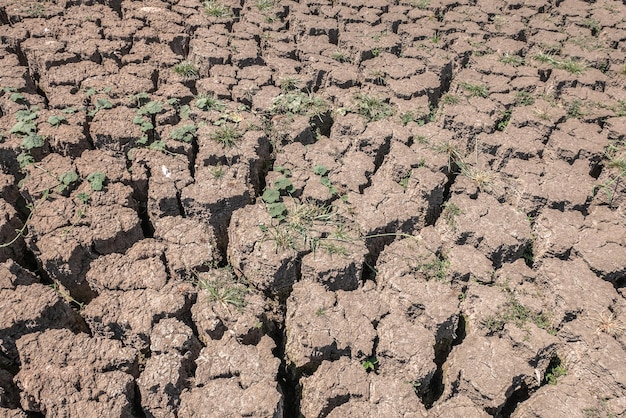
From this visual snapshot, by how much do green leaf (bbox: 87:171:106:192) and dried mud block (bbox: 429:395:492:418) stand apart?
2.46 metres

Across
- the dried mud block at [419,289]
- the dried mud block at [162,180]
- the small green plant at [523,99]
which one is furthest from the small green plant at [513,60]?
the dried mud block at [162,180]

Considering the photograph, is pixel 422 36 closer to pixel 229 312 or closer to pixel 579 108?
pixel 579 108

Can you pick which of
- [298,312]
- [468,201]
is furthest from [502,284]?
[298,312]

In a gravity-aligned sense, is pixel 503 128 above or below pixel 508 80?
below

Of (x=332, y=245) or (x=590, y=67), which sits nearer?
(x=332, y=245)

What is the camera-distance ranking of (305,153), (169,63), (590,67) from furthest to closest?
(590,67)
(169,63)
(305,153)

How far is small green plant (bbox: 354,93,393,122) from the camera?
12.3ft

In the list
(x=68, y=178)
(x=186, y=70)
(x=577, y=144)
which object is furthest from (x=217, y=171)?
(x=577, y=144)

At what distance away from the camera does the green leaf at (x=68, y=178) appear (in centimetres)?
293

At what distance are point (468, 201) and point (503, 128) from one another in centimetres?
115

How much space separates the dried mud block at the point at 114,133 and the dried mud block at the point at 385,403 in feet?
7.90

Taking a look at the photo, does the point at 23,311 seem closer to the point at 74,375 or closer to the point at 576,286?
the point at 74,375

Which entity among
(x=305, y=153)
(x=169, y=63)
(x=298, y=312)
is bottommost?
(x=298, y=312)

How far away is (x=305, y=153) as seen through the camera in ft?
11.3
